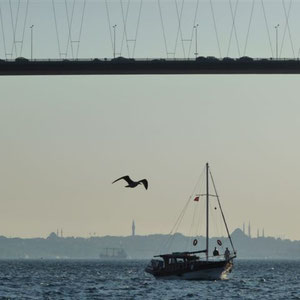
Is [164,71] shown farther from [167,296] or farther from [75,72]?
[167,296]

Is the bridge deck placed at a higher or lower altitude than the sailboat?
higher

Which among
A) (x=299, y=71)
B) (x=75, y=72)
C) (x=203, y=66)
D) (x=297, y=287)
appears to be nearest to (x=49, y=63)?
(x=75, y=72)

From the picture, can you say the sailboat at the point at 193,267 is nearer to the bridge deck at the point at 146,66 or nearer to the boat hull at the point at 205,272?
the boat hull at the point at 205,272

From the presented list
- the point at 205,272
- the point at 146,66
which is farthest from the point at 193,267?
the point at 146,66

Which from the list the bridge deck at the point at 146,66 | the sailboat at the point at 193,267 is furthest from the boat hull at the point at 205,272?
the bridge deck at the point at 146,66

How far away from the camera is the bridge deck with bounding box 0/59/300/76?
98.1 meters

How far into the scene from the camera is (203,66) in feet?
325

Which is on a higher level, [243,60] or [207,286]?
[243,60]

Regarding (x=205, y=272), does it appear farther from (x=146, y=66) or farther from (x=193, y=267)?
(x=146, y=66)

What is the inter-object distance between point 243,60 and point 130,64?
7.87m

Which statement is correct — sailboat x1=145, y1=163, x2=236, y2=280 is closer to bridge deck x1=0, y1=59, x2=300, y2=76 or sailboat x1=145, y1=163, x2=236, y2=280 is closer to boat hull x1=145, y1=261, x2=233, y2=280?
boat hull x1=145, y1=261, x2=233, y2=280

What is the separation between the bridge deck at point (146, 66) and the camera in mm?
98062

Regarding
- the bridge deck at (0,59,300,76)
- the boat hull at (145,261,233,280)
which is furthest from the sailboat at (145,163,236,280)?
the bridge deck at (0,59,300,76)

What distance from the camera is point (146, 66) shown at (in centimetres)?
9919
